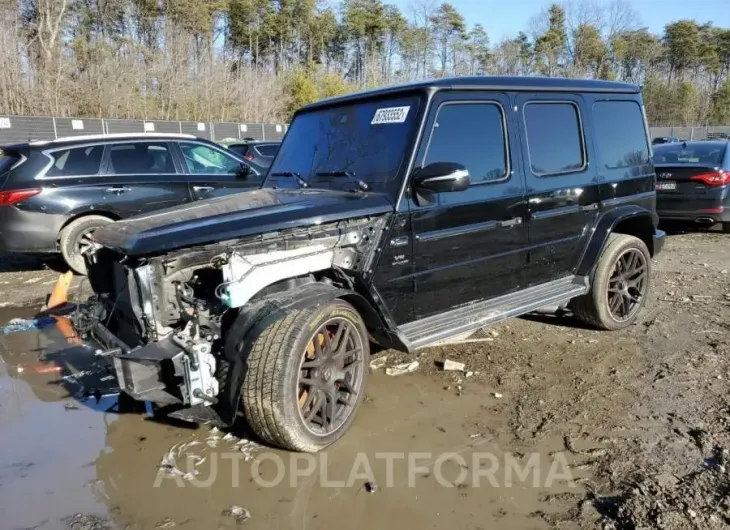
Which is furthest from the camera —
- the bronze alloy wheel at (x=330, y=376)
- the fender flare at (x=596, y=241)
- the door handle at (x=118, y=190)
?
the door handle at (x=118, y=190)

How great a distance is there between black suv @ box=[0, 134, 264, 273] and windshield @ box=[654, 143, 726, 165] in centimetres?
721

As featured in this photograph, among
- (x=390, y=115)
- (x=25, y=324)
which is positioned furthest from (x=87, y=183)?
(x=390, y=115)

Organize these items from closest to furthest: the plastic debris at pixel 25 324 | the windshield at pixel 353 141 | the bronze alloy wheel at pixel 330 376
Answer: the bronze alloy wheel at pixel 330 376, the windshield at pixel 353 141, the plastic debris at pixel 25 324

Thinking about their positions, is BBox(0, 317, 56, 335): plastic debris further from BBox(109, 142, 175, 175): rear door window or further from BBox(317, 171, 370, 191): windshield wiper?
BBox(317, 171, 370, 191): windshield wiper

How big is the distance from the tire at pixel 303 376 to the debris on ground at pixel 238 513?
1.40ft

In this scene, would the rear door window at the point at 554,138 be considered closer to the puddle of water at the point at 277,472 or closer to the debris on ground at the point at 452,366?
the debris on ground at the point at 452,366

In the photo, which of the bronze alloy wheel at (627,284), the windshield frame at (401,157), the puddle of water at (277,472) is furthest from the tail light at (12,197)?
the bronze alloy wheel at (627,284)

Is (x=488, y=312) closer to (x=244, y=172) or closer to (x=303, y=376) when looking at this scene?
(x=303, y=376)

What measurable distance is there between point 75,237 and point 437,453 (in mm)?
6143

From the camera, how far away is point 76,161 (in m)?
7.77

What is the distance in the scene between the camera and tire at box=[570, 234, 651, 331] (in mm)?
5133

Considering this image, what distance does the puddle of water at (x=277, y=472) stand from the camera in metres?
2.88

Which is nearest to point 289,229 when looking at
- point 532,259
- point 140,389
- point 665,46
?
point 140,389

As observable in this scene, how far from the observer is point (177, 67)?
37375 mm
